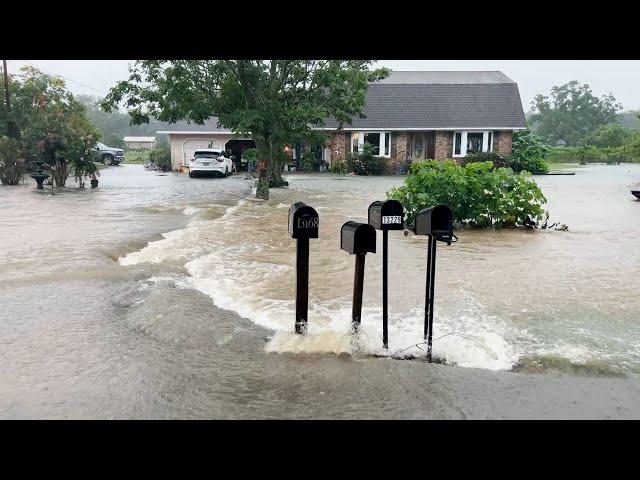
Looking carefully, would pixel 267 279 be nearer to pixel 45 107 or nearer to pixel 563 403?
pixel 563 403

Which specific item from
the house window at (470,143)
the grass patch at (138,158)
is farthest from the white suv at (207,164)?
the grass patch at (138,158)

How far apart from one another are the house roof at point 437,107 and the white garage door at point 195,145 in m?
0.77

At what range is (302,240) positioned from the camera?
4.98 metres

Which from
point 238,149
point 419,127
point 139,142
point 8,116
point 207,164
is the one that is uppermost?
point 139,142

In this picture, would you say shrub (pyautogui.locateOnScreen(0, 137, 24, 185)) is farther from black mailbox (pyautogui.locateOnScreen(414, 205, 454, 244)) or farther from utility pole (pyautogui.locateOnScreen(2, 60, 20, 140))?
black mailbox (pyautogui.locateOnScreen(414, 205, 454, 244))

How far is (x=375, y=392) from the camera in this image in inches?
160

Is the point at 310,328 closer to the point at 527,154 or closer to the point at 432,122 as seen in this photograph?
the point at 432,122

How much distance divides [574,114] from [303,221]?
83.2 m

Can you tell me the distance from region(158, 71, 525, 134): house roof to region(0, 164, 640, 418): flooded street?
2371 centimetres

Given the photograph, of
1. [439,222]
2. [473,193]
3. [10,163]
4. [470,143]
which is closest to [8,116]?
[10,163]

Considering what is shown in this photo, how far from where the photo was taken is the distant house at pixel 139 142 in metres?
84.5
